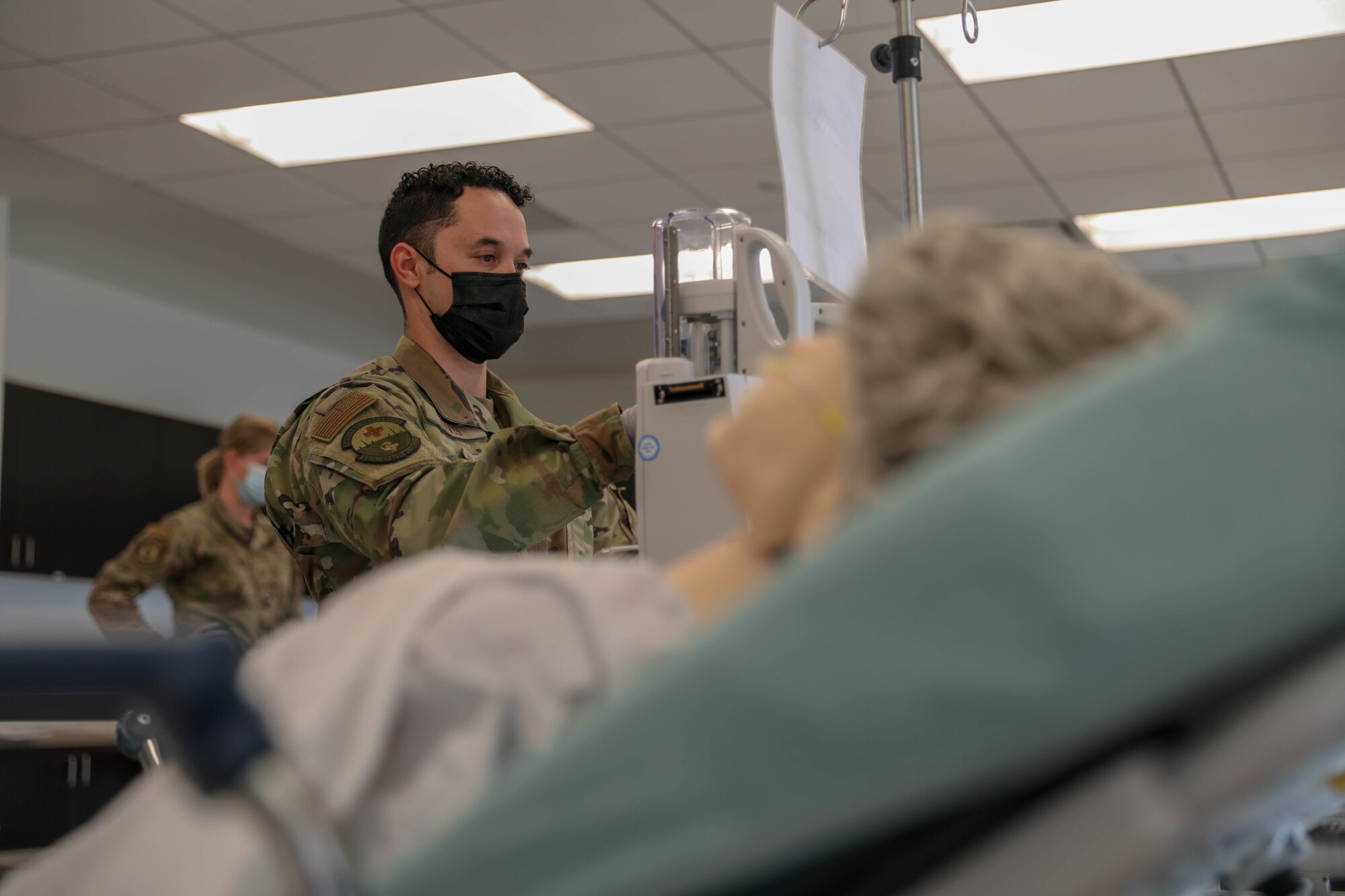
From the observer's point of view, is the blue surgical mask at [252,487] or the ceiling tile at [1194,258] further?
the ceiling tile at [1194,258]

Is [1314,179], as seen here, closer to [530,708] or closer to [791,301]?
[791,301]

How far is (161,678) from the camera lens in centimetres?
60

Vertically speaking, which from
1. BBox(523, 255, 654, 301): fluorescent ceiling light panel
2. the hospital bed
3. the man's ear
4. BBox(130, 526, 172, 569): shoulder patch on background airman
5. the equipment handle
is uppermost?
BBox(523, 255, 654, 301): fluorescent ceiling light panel

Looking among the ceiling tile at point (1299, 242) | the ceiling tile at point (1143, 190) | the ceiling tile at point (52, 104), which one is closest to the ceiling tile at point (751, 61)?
the ceiling tile at point (1143, 190)

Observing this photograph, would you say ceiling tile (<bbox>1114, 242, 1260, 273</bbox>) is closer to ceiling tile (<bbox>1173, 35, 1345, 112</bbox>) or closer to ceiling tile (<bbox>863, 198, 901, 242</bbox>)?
ceiling tile (<bbox>863, 198, 901, 242</bbox>)

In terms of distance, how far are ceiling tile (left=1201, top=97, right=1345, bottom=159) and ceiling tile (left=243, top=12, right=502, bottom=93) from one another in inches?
99.7

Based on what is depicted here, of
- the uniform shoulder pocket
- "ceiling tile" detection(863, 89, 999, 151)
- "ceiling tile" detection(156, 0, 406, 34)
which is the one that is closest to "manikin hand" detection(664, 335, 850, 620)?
the uniform shoulder pocket

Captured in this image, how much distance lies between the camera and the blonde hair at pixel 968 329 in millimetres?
665

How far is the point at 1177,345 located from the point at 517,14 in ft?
11.6

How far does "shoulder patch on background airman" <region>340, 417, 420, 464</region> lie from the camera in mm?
1867

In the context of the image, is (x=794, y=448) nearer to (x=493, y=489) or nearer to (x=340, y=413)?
(x=493, y=489)

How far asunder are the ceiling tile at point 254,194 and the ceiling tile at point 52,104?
57cm

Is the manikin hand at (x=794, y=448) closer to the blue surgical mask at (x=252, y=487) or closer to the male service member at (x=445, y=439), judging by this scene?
the male service member at (x=445, y=439)

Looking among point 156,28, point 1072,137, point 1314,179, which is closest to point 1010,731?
point 156,28
